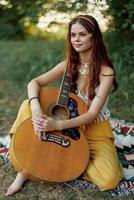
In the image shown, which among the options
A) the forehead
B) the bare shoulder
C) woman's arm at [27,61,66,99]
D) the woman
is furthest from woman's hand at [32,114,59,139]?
the forehead

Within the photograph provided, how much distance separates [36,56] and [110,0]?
2709mm

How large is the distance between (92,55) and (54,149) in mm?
719

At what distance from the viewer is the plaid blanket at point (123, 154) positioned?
354cm

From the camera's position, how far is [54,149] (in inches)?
135

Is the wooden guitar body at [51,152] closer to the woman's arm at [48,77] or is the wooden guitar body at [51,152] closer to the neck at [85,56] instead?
the woman's arm at [48,77]

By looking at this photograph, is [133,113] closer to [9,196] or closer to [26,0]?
[26,0]

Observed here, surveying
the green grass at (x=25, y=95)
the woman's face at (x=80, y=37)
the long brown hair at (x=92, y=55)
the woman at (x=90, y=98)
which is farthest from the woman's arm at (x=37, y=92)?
the green grass at (x=25, y=95)

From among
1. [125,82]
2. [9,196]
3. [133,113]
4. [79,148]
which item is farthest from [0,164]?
[125,82]

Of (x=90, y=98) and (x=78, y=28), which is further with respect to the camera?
(x=90, y=98)

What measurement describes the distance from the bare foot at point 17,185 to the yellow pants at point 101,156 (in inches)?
12.4

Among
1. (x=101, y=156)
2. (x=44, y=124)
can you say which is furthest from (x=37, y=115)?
(x=101, y=156)

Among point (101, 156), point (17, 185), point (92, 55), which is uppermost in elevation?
point (92, 55)

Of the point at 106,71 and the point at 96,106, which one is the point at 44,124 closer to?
the point at 96,106

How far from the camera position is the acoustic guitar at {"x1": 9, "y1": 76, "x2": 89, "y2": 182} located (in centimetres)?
338
